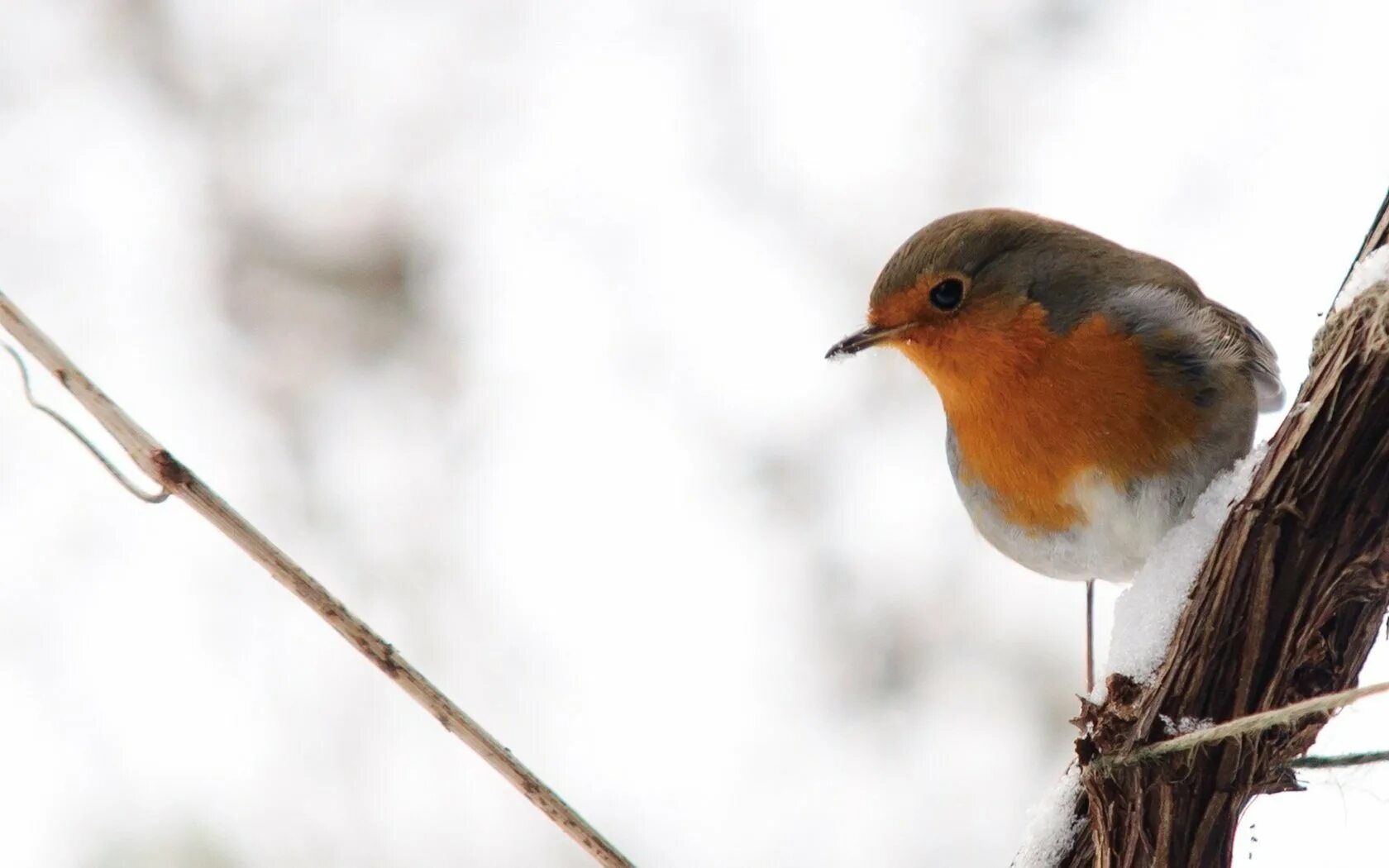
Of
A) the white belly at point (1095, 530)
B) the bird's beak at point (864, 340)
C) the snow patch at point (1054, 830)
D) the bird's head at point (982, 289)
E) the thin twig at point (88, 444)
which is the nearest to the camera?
the thin twig at point (88, 444)

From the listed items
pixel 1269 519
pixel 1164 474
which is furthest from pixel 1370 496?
pixel 1164 474

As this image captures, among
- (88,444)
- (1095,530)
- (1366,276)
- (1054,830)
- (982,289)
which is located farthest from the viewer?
(982,289)

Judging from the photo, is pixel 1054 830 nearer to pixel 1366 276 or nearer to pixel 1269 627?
pixel 1269 627

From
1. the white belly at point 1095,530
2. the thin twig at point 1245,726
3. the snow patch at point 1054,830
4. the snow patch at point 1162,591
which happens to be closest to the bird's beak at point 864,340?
the white belly at point 1095,530

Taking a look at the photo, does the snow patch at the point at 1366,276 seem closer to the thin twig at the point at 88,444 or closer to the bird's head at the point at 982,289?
the bird's head at the point at 982,289

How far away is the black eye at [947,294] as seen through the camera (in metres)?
2.34

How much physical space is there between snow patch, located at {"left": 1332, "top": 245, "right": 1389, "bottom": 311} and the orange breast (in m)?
0.61

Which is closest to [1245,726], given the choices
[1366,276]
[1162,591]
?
[1162,591]

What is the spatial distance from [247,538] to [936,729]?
274 centimetres

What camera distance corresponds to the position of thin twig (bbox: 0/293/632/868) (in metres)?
1.58

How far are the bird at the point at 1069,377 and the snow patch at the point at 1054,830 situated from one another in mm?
521

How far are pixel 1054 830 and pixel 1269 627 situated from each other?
400 mm

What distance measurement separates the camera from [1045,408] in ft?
7.04

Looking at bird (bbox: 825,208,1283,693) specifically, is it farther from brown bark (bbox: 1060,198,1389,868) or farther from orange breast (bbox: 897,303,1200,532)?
brown bark (bbox: 1060,198,1389,868)
